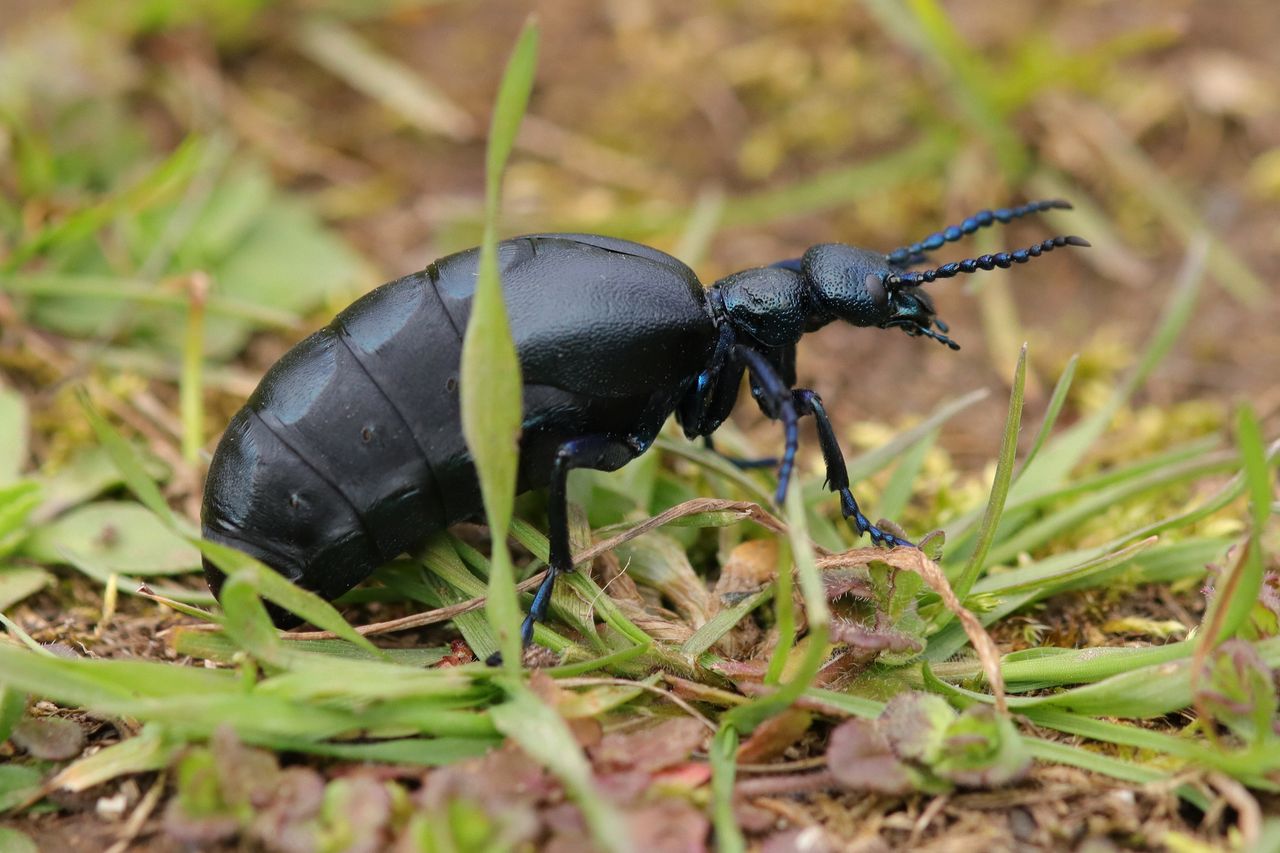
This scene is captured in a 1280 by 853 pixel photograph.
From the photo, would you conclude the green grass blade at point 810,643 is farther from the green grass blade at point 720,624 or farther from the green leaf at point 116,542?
the green leaf at point 116,542

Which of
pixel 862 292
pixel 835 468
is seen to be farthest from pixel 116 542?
pixel 862 292

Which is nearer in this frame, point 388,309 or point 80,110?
point 388,309

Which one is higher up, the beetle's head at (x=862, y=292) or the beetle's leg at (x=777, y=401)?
the beetle's head at (x=862, y=292)

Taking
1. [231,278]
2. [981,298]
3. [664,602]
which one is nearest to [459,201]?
[231,278]

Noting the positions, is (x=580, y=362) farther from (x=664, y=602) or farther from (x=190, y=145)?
(x=190, y=145)

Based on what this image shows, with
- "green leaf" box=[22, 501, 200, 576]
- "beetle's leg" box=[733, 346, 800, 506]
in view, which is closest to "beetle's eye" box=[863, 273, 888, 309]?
"beetle's leg" box=[733, 346, 800, 506]

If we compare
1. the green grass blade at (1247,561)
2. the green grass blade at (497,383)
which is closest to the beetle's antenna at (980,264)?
the green grass blade at (1247,561)

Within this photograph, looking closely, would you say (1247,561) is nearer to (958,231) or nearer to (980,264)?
(980,264)
